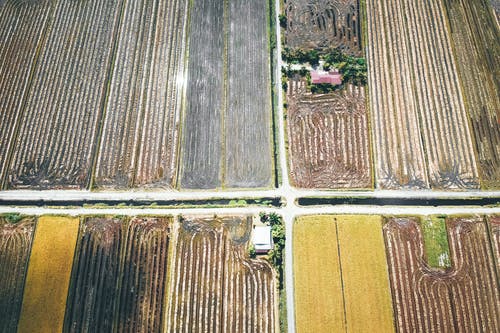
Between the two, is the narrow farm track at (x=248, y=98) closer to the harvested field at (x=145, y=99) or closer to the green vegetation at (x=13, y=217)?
the harvested field at (x=145, y=99)

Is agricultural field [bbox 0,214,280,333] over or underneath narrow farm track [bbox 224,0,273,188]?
underneath

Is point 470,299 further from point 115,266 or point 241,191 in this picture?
point 115,266

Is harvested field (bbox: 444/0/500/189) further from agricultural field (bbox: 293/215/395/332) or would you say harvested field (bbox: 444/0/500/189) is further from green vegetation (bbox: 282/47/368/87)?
agricultural field (bbox: 293/215/395/332)

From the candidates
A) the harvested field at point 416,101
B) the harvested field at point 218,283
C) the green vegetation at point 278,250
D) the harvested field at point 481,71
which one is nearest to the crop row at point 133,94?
the green vegetation at point 278,250

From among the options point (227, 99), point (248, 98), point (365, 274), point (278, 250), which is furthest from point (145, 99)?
point (365, 274)

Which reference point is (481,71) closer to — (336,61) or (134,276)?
(336,61)

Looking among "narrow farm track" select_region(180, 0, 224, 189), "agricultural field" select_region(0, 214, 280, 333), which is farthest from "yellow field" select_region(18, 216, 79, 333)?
"narrow farm track" select_region(180, 0, 224, 189)
